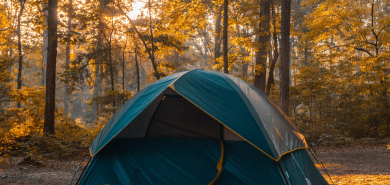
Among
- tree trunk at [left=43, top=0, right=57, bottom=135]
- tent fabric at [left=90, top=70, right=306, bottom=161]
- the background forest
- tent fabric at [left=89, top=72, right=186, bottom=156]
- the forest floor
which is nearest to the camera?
tent fabric at [left=90, top=70, right=306, bottom=161]

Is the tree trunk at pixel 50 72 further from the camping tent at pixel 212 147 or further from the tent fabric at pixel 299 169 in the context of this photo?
the tent fabric at pixel 299 169

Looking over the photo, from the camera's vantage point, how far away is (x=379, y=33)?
478 inches

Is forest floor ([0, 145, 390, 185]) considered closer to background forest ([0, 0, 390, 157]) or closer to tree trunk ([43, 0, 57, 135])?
background forest ([0, 0, 390, 157])

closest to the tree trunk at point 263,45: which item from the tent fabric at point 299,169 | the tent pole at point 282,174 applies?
the tent fabric at point 299,169

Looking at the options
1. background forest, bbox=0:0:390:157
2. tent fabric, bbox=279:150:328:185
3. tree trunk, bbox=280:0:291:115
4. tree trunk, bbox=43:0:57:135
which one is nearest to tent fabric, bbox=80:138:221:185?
tent fabric, bbox=279:150:328:185

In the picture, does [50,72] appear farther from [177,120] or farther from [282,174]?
[282,174]

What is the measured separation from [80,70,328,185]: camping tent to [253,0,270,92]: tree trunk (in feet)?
21.6

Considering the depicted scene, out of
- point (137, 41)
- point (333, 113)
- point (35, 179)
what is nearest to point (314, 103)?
point (333, 113)

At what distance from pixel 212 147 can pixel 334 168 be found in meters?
4.03

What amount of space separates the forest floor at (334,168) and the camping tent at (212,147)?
1559mm

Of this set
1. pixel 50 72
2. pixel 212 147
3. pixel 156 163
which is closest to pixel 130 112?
pixel 156 163

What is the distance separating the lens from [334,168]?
6.56 metres

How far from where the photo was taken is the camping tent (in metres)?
3.45

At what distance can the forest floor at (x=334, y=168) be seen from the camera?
16.4 ft
